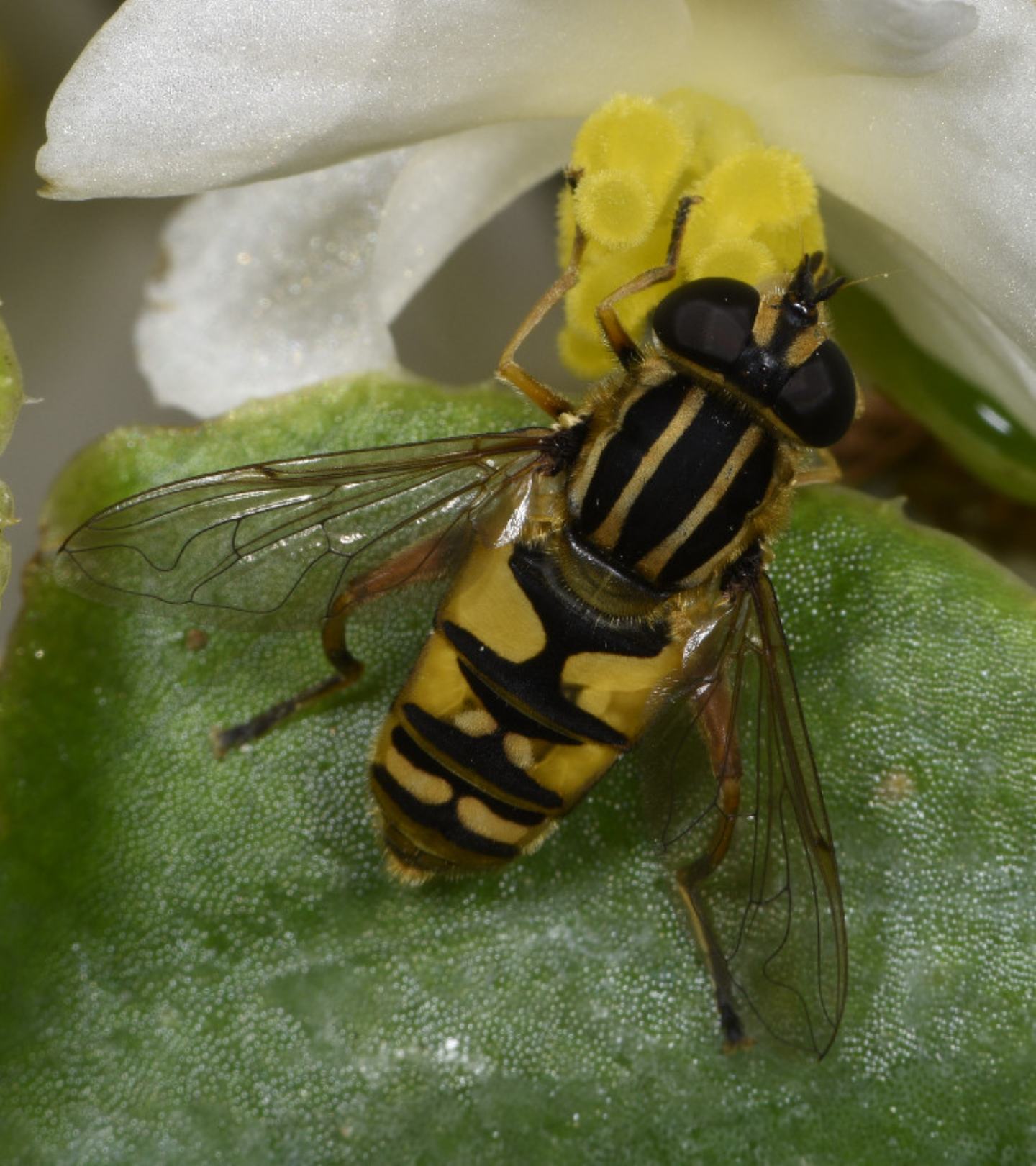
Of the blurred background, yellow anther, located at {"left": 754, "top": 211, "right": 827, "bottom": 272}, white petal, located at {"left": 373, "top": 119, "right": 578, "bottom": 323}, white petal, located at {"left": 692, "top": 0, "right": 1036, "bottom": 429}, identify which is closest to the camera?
white petal, located at {"left": 692, "top": 0, "right": 1036, "bottom": 429}

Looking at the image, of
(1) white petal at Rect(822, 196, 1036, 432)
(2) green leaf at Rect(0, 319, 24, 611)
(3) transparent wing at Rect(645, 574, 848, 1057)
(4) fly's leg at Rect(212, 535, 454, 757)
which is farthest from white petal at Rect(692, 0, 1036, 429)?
(2) green leaf at Rect(0, 319, 24, 611)

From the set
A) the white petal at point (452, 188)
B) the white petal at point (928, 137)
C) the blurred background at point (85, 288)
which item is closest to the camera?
the white petal at point (928, 137)

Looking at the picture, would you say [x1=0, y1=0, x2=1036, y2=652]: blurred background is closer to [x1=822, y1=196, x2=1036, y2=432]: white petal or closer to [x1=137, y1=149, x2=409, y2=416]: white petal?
[x1=137, y1=149, x2=409, y2=416]: white petal

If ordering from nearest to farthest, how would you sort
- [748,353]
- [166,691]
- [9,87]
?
1. [748,353]
2. [166,691]
3. [9,87]

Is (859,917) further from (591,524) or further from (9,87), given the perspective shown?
(9,87)

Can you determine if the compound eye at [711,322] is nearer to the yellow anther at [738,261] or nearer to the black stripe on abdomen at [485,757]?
the yellow anther at [738,261]

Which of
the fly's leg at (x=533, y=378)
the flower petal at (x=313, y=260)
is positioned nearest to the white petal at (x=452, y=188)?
the flower petal at (x=313, y=260)

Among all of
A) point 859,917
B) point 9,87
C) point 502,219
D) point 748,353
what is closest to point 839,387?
point 748,353
